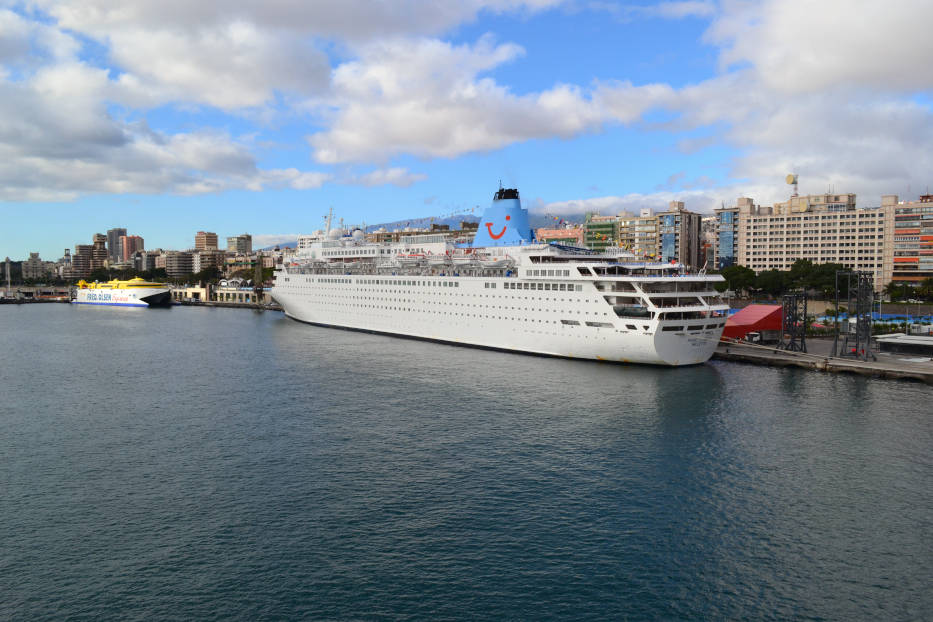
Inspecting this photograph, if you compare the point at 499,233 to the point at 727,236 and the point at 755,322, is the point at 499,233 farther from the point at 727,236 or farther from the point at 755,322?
the point at 727,236

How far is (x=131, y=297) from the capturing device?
316 ft

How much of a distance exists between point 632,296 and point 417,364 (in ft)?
39.5

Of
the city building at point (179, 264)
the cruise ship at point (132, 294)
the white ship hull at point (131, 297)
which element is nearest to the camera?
the white ship hull at point (131, 297)

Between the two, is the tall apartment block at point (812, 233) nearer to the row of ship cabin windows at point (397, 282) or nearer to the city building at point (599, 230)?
the city building at point (599, 230)

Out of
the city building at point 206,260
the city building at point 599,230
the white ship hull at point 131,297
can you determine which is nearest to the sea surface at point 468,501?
the white ship hull at point 131,297

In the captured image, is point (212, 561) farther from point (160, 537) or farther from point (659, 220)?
point (659, 220)

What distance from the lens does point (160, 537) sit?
43.6 ft

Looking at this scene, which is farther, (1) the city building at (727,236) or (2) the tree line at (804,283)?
(1) the city building at (727,236)

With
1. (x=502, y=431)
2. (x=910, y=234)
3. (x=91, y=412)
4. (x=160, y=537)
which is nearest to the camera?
(x=160, y=537)

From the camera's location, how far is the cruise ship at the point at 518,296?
31.5m

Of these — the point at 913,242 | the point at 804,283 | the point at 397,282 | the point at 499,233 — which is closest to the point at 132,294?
the point at 397,282

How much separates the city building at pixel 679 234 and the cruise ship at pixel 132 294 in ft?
268

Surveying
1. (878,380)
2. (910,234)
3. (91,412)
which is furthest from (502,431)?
(910,234)

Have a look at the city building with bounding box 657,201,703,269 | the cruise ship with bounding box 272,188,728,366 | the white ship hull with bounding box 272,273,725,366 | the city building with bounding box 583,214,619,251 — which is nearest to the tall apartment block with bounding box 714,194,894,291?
the city building with bounding box 657,201,703,269
